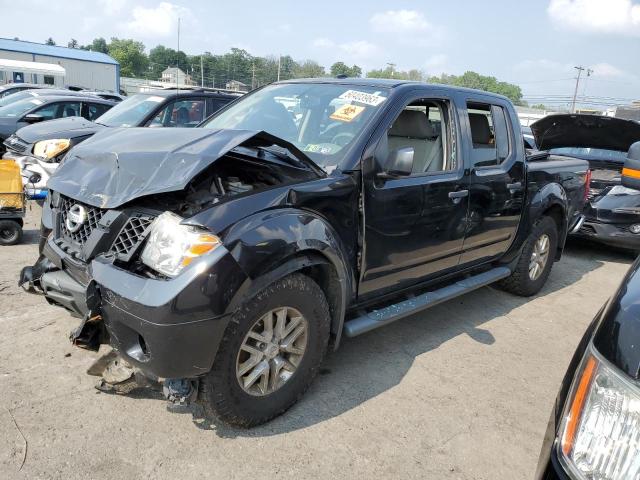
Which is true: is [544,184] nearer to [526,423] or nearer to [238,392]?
[526,423]

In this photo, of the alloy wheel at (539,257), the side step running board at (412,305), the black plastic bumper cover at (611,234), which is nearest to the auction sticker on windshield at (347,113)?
the side step running board at (412,305)

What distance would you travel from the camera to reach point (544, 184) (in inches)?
192

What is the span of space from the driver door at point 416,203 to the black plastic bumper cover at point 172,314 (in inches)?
44.3

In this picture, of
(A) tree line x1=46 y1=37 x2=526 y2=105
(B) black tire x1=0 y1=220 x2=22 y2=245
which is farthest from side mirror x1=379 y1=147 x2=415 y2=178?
(A) tree line x1=46 y1=37 x2=526 y2=105

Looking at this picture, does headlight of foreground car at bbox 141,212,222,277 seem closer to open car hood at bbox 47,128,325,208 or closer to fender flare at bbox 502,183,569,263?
open car hood at bbox 47,128,325,208

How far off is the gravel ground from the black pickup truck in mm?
263

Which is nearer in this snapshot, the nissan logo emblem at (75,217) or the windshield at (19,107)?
the nissan logo emblem at (75,217)

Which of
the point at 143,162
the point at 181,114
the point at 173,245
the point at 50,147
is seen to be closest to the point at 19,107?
the point at 181,114

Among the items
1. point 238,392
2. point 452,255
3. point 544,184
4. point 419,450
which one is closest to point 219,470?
point 238,392

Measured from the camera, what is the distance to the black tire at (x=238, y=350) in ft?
8.14

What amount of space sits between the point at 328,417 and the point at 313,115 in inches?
78.5

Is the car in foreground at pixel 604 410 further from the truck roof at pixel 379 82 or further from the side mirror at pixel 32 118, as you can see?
the side mirror at pixel 32 118

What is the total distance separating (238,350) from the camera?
2518 mm

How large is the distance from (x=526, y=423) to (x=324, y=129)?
2.23 m
